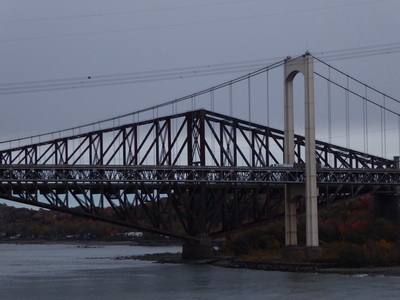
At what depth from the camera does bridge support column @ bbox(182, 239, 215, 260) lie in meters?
107

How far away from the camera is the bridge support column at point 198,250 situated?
107125 mm

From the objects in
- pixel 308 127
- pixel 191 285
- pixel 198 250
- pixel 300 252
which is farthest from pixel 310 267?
pixel 198 250

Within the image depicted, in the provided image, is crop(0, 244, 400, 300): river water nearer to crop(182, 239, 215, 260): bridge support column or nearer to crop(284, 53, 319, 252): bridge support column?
crop(284, 53, 319, 252): bridge support column

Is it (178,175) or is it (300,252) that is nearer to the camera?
(300,252)

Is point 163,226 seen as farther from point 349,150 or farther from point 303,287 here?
point 303,287

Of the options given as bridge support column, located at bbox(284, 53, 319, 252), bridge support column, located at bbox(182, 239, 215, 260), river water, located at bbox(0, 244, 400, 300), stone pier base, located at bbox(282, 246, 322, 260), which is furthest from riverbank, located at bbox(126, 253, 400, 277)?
bridge support column, located at bbox(182, 239, 215, 260)

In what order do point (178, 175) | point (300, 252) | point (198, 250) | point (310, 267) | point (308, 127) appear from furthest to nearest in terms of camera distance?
1. point (198, 250)
2. point (178, 175)
3. point (300, 252)
4. point (308, 127)
5. point (310, 267)

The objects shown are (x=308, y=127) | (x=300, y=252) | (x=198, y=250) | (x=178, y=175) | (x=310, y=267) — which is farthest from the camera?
(x=198, y=250)

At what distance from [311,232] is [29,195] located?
2527cm

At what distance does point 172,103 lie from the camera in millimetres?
107812

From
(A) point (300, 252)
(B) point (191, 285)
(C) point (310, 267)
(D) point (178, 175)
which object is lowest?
(B) point (191, 285)

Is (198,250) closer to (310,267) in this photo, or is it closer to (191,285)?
(310,267)

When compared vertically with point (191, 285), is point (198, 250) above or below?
above

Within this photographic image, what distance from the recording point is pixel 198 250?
108 m
